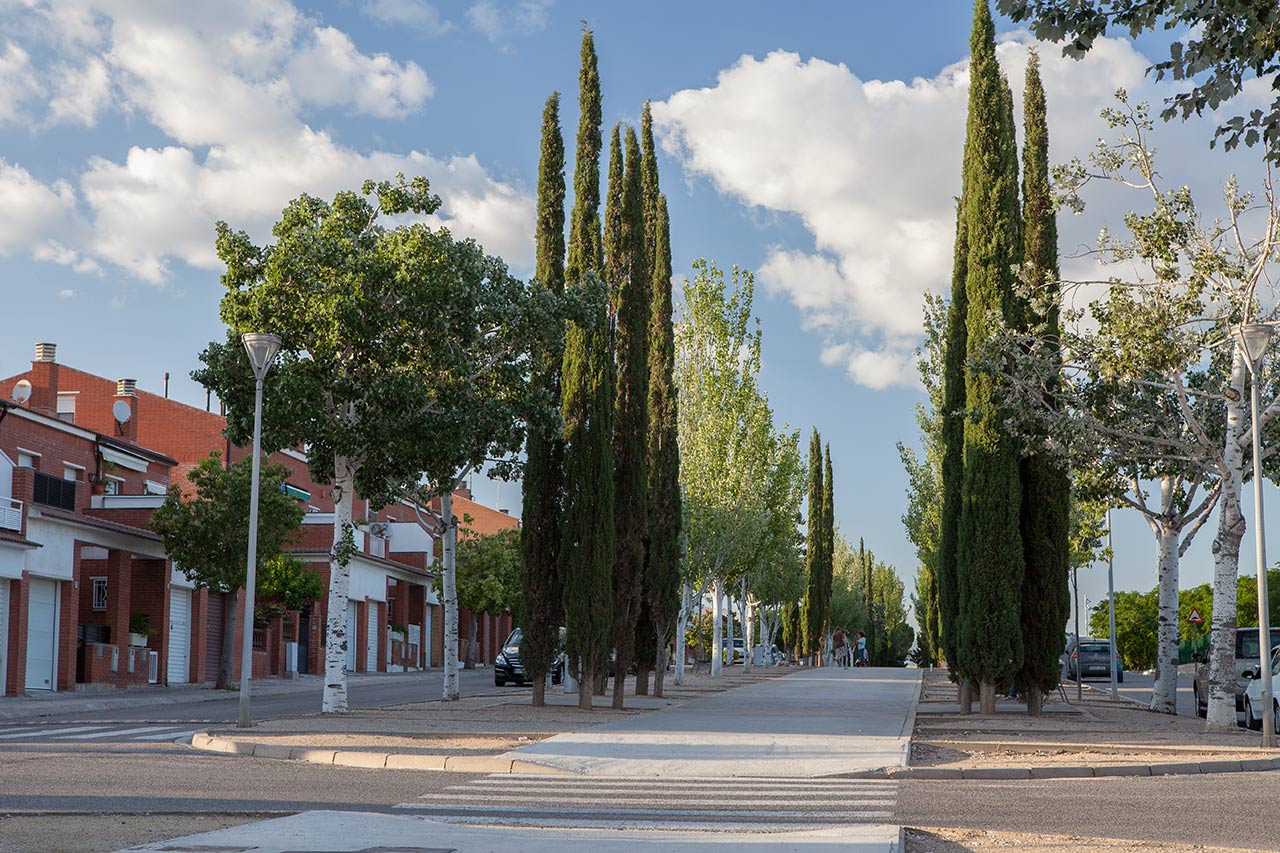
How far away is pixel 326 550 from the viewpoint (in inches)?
1971

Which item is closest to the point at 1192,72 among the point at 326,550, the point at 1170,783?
the point at 1170,783

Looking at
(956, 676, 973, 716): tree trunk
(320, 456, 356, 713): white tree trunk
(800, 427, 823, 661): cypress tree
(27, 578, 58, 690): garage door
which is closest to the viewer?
(320, 456, 356, 713): white tree trunk

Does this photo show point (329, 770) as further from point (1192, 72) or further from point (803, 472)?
point (803, 472)

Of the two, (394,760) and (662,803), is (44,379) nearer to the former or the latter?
(394,760)

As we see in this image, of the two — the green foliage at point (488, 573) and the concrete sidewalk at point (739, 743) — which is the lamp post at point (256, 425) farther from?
the green foliage at point (488, 573)

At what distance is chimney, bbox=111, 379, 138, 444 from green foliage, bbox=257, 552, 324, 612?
312 inches

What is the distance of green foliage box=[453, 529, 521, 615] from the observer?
206 ft

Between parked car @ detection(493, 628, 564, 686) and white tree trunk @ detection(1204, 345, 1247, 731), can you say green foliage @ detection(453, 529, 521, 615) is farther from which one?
white tree trunk @ detection(1204, 345, 1247, 731)

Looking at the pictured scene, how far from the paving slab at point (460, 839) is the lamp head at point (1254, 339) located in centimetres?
1110

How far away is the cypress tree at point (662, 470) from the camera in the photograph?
29.1 m

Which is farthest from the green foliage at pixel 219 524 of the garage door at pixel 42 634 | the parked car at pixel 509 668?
the parked car at pixel 509 668

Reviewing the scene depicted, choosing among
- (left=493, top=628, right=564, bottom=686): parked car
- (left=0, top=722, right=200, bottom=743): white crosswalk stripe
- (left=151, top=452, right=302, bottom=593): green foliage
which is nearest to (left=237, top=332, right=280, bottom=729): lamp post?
(left=0, top=722, right=200, bottom=743): white crosswalk stripe

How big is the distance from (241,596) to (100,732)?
2436cm

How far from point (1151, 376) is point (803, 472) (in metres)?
30.2
